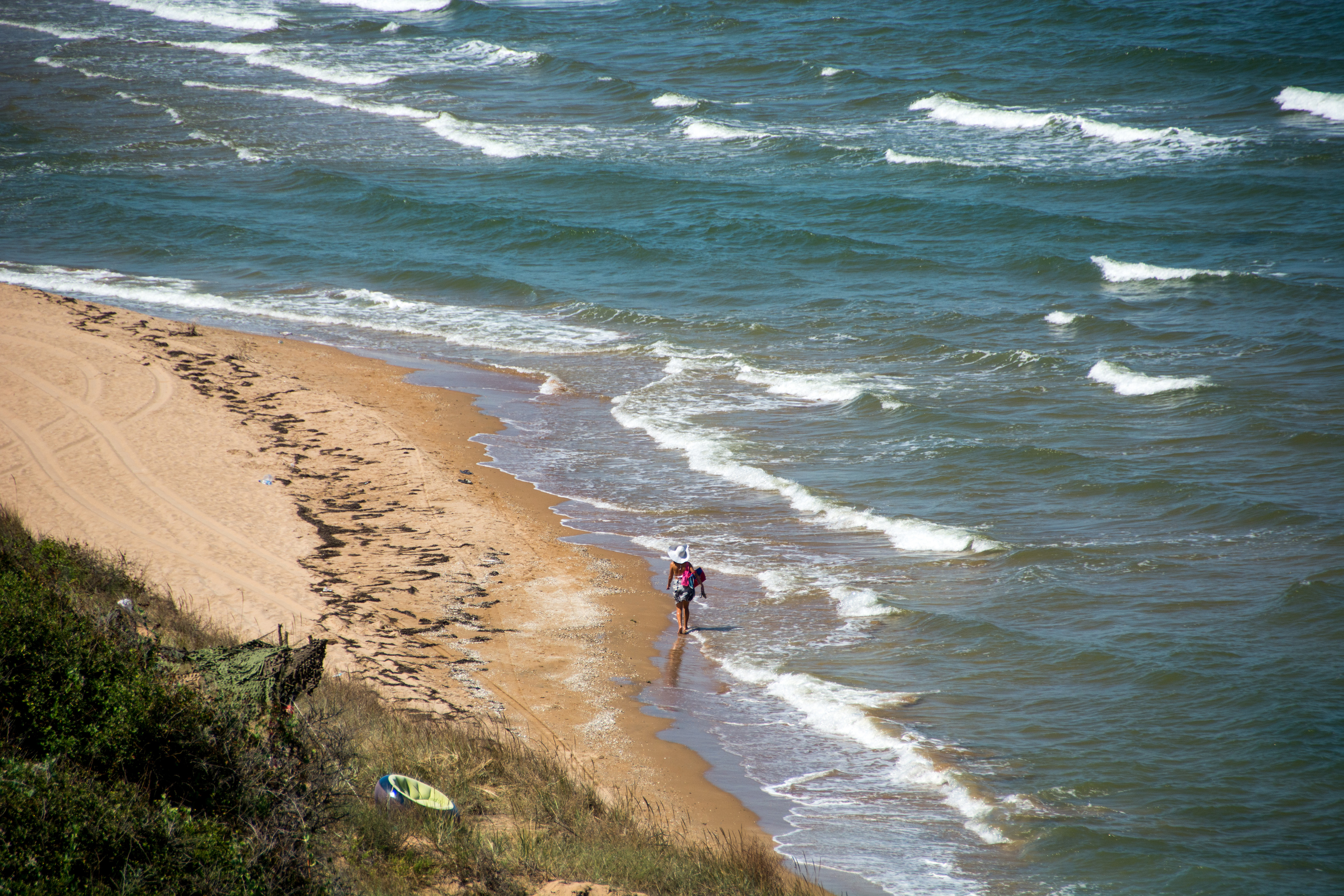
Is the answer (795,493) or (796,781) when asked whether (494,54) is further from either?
(796,781)

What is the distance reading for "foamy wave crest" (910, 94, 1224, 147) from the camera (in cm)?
3281

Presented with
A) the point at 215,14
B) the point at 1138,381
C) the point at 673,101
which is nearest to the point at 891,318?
the point at 1138,381

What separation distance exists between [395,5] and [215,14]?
11326 mm

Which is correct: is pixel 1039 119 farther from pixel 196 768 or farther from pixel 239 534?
pixel 196 768

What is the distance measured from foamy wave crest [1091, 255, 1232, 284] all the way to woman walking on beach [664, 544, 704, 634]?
17934 mm

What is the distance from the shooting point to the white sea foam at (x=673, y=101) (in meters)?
42.1

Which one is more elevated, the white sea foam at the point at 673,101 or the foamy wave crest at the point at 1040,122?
the white sea foam at the point at 673,101

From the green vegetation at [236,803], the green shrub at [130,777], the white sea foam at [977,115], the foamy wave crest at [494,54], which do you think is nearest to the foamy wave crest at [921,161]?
the white sea foam at [977,115]

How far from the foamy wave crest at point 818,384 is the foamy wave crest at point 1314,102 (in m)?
23.0

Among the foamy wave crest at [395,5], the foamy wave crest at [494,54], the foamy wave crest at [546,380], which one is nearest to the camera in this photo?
the foamy wave crest at [546,380]

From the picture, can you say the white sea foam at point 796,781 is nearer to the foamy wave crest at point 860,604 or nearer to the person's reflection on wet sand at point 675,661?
the person's reflection on wet sand at point 675,661

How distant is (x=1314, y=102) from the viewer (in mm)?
32875

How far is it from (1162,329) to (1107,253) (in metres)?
5.37

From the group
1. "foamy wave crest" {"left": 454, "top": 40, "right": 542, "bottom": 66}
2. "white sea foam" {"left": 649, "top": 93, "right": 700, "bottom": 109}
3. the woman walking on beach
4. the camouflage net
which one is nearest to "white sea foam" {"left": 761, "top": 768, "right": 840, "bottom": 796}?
the woman walking on beach
